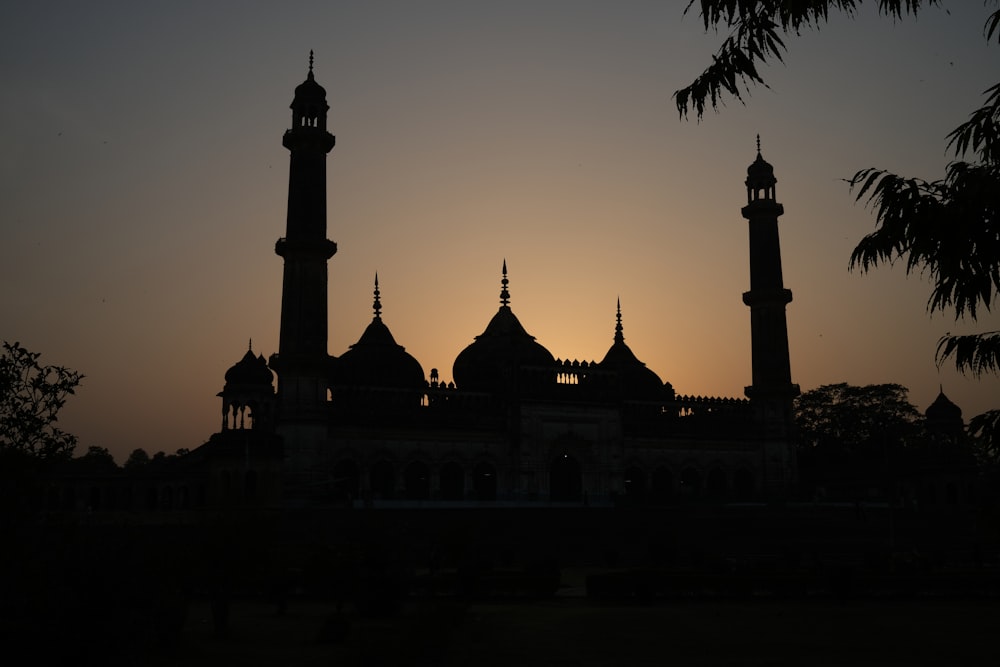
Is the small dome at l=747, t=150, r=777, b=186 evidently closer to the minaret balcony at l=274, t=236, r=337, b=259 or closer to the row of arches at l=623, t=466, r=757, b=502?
the row of arches at l=623, t=466, r=757, b=502

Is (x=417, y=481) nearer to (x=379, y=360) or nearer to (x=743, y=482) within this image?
(x=379, y=360)

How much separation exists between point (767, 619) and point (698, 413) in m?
37.5

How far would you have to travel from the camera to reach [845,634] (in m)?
19.9

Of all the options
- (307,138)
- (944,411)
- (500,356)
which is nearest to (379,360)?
(500,356)

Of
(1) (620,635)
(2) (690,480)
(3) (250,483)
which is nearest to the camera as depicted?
(1) (620,635)

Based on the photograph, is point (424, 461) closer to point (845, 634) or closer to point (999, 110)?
point (845, 634)

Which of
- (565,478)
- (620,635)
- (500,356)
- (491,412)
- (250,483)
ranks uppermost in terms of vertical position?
(500,356)

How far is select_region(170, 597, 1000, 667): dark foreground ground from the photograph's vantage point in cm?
1712

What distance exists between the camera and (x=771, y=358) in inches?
2266

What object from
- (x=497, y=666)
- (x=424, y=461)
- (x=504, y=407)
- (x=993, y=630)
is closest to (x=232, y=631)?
(x=497, y=666)

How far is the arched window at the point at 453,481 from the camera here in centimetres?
5075

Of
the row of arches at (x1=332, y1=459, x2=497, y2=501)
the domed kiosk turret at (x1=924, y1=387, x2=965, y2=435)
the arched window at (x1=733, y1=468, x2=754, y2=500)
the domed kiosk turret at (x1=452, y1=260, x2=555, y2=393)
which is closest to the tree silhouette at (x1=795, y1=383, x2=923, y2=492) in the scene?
the domed kiosk turret at (x1=924, y1=387, x2=965, y2=435)

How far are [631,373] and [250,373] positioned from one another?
23.0 metres

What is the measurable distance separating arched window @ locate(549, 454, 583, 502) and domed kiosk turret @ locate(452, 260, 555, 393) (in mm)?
4622
